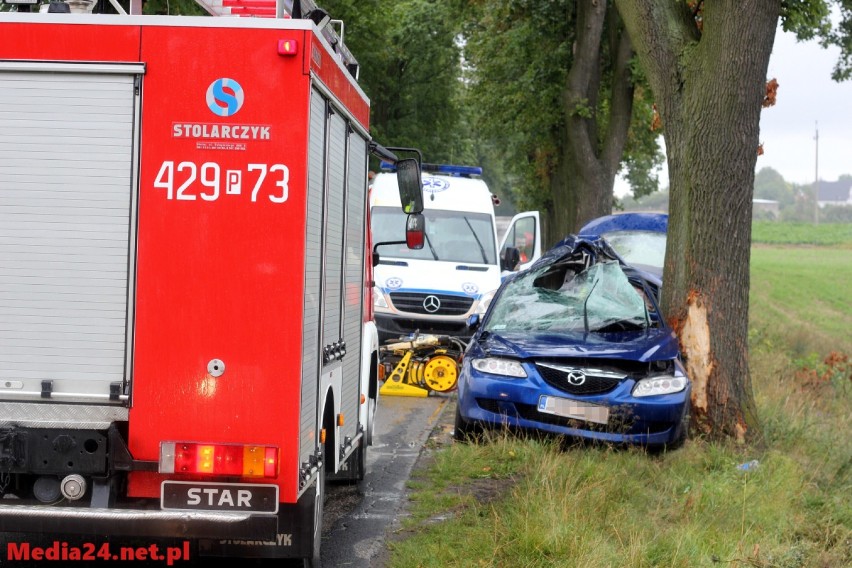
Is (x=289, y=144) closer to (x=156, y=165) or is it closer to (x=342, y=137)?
(x=156, y=165)

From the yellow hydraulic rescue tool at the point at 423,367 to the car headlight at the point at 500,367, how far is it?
412 centimetres

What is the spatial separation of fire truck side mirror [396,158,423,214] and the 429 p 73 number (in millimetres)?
2645

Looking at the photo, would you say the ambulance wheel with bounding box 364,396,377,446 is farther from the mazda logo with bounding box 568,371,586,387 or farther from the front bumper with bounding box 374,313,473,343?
the front bumper with bounding box 374,313,473,343

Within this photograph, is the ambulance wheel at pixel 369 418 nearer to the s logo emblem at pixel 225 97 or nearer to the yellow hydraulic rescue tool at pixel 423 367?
the s logo emblem at pixel 225 97

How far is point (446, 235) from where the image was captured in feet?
55.1

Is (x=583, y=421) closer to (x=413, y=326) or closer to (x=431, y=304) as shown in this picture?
(x=431, y=304)

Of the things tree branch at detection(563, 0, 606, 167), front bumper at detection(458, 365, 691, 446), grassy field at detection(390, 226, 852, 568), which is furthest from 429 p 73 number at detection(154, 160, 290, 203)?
tree branch at detection(563, 0, 606, 167)

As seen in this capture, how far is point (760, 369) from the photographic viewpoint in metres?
16.6

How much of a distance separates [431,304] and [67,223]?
1066cm

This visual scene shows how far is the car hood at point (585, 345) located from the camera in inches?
360

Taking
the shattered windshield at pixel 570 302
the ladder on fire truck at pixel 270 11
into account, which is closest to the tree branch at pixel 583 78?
the shattered windshield at pixel 570 302

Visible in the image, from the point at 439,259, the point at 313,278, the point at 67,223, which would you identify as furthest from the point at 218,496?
the point at 439,259

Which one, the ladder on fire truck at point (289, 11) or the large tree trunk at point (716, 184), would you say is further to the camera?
the large tree trunk at point (716, 184)

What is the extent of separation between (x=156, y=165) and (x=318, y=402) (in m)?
1.35
